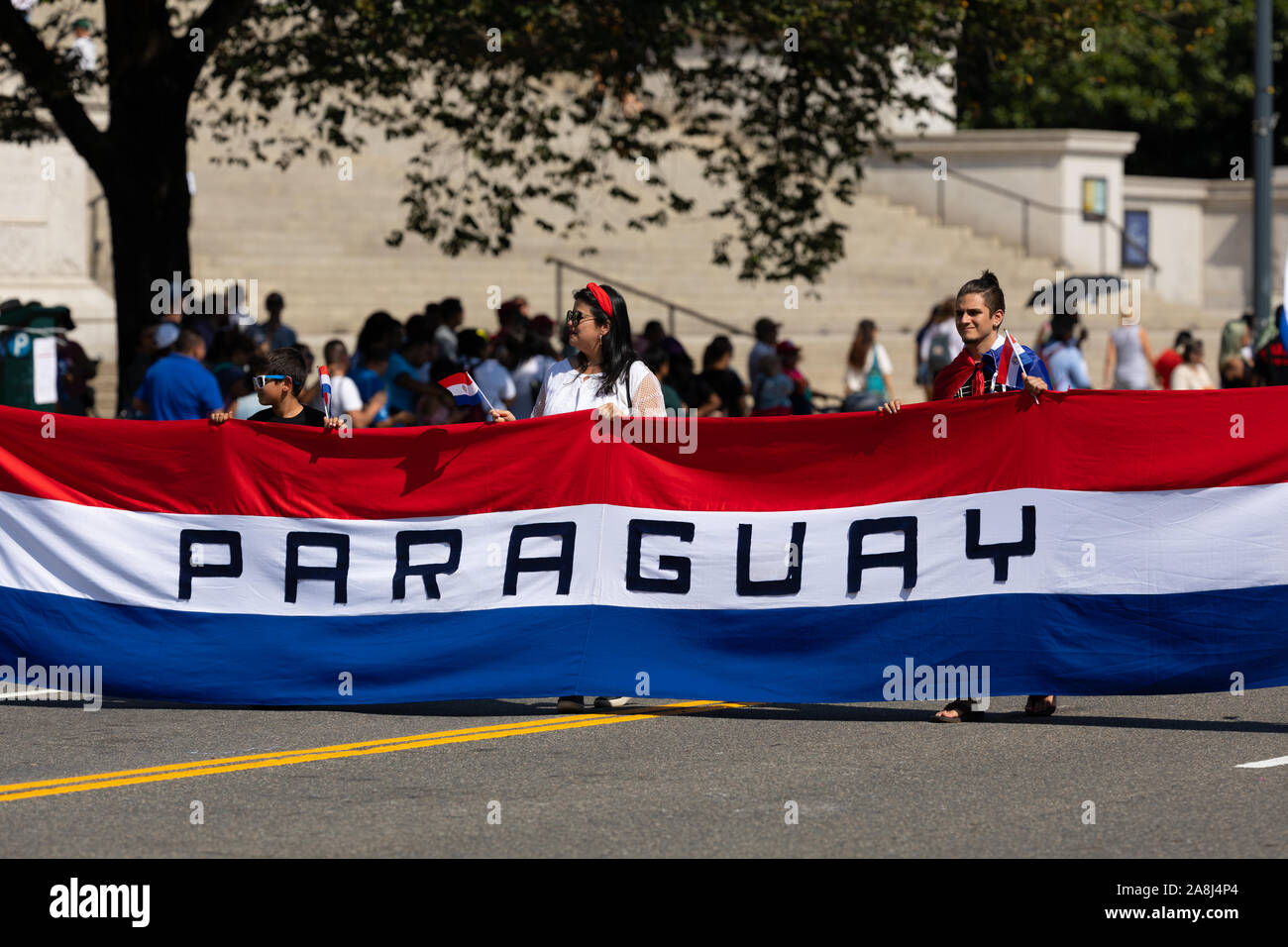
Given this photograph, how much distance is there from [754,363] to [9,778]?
1218cm

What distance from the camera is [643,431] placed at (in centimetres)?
957

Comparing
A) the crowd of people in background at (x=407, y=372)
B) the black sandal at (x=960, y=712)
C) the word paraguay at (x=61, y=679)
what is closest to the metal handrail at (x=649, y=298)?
the crowd of people in background at (x=407, y=372)

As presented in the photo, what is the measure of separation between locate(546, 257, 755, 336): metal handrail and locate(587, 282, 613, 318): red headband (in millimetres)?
15071

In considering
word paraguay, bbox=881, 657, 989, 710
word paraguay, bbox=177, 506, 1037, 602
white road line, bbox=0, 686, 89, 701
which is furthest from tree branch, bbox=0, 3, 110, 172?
word paraguay, bbox=881, 657, 989, 710

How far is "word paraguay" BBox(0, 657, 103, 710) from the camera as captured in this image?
9.98 m

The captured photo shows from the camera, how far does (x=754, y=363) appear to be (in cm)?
1966

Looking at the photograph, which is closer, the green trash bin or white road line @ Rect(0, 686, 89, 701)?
white road line @ Rect(0, 686, 89, 701)

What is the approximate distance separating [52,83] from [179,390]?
3.77 metres

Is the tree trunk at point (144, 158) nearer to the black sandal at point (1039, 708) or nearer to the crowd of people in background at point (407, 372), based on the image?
the crowd of people in background at point (407, 372)

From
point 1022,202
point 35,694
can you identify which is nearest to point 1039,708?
point 35,694

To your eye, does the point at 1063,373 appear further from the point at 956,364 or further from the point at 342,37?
the point at 956,364

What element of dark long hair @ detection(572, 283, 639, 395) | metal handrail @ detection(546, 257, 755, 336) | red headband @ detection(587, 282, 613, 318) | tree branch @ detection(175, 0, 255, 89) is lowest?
dark long hair @ detection(572, 283, 639, 395)

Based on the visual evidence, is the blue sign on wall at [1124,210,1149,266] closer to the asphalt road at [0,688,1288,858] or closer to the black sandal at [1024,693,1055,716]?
the asphalt road at [0,688,1288,858]

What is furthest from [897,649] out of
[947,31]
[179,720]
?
[947,31]
